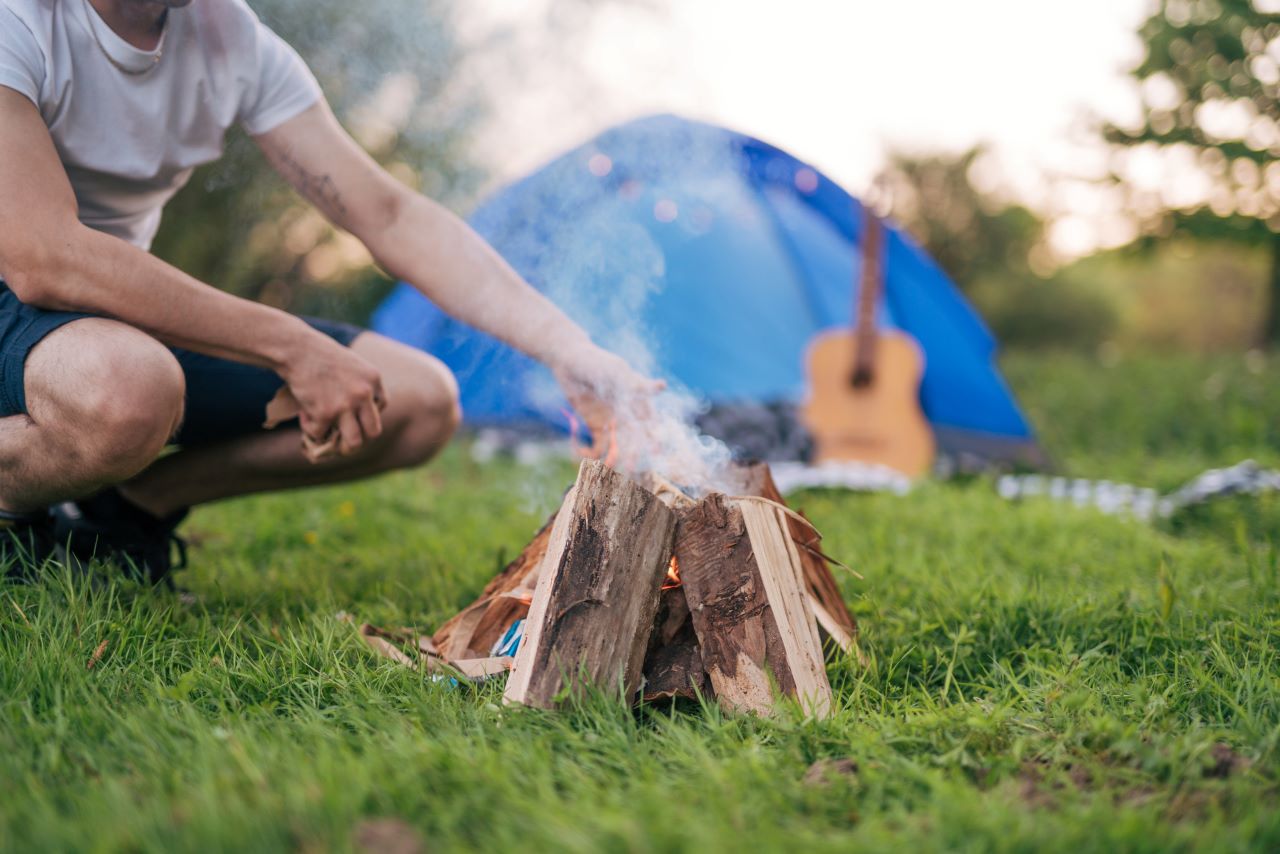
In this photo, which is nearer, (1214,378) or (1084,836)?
(1084,836)

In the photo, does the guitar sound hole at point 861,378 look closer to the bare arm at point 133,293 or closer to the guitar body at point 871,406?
the guitar body at point 871,406

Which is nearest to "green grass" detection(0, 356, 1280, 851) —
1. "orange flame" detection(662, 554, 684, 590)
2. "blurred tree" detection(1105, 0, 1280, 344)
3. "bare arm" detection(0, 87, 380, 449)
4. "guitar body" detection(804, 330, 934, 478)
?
"orange flame" detection(662, 554, 684, 590)

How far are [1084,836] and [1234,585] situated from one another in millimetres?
1435

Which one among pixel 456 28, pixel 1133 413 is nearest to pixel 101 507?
pixel 1133 413

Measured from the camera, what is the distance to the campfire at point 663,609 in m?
1.51

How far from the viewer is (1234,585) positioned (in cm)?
218

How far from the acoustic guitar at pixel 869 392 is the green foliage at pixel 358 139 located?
3288mm

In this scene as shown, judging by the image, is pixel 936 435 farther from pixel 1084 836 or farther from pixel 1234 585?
pixel 1084 836

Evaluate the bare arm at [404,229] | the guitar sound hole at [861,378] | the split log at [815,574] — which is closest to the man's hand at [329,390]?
the bare arm at [404,229]

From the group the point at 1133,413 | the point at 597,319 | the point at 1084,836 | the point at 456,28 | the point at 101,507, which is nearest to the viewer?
the point at 1084,836

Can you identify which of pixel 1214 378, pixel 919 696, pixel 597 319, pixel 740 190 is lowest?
pixel 919 696

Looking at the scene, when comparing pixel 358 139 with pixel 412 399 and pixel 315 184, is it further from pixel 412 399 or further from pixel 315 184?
pixel 412 399

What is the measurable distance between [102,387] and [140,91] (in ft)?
2.24

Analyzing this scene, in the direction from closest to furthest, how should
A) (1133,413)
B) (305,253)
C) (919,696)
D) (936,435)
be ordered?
(919,696) → (936,435) → (1133,413) → (305,253)
